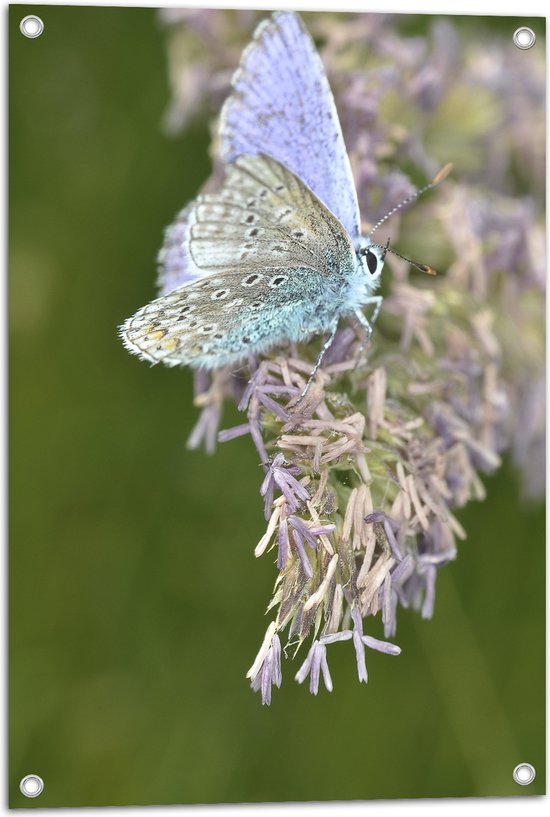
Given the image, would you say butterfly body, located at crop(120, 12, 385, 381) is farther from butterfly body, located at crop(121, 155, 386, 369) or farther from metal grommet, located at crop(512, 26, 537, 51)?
metal grommet, located at crop(512, 26, 537, 51)

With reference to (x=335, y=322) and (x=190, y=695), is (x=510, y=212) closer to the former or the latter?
(x=335, y=322)

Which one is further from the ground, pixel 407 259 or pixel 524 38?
pixel 524 38

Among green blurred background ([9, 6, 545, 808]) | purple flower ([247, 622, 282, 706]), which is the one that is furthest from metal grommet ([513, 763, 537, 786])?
purple flower ([247, 622, 282, 706])

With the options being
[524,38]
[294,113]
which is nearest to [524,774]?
[294,113]

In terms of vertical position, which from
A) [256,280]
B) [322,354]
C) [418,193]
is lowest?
[322,354]

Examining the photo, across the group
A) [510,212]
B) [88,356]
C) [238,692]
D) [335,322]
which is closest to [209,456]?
[88,356]

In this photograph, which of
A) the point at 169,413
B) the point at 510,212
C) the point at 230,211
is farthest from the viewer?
the point at 169,413

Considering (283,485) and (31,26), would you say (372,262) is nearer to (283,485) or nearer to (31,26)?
(283,485)
